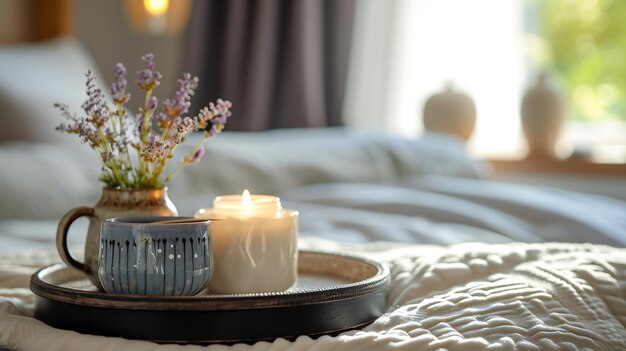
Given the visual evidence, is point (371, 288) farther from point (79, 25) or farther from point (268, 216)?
point (79, 25)

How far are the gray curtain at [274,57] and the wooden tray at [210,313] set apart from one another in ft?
9.62

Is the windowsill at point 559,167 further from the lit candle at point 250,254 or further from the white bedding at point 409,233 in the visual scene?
the lit candle at point 250,254

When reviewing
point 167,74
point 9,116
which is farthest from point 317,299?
point 167,74

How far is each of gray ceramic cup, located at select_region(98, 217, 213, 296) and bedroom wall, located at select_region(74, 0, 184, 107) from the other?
3068 millimetres

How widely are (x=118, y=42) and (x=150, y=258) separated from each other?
3262 millimetres

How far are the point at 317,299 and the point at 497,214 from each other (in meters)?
1.06

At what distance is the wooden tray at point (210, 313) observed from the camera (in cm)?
74

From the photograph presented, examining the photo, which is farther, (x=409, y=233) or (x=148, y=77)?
(x=409, y=233)

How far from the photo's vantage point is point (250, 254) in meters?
0.86

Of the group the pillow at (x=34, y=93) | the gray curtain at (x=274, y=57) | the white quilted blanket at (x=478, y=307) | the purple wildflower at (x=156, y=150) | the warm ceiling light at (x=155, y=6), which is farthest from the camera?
the gray curtain at (x=274, y=57)

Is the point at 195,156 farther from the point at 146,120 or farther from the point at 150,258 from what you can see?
the point at 150,258

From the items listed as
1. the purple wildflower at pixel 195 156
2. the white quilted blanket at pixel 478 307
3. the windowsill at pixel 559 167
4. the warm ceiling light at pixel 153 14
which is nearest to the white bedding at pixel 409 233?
the white quilted blanket at pixel 478 307

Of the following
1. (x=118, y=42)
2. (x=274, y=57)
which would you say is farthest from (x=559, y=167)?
(x=118, y=42)

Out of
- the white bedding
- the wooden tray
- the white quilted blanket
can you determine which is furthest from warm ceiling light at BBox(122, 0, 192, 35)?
the wooden tray
